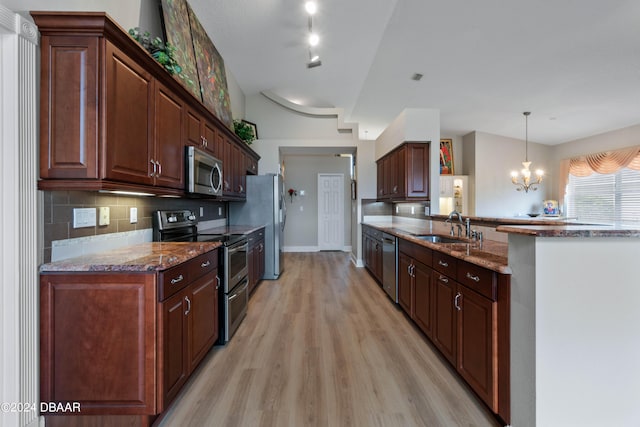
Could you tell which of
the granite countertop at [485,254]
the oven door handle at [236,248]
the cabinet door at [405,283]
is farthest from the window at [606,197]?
the oven door handle at [236,248]

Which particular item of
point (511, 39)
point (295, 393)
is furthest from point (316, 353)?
point (511, 39)

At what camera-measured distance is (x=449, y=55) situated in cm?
383

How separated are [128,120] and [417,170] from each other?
11.3ft

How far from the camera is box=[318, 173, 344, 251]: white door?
7613 mm

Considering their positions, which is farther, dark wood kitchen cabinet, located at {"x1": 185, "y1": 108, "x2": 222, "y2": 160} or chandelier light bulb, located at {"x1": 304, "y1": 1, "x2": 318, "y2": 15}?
chandelier light bulb, located at {"x1": 304, "y1": 1, "x2": 318, "y2": 15}

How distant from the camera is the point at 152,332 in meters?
1.42

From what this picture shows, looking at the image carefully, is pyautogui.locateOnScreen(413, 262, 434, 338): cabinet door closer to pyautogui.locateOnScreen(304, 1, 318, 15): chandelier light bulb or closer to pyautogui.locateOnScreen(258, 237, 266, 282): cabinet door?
pyautogui.locateOnScreen(258, 237, 266, 282): cabinet door

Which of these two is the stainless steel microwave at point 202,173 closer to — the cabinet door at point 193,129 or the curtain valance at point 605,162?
the cabinet door at point 193,129

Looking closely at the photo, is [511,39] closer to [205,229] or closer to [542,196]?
[205,229]

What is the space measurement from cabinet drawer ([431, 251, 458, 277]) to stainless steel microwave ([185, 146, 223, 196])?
2.04 m

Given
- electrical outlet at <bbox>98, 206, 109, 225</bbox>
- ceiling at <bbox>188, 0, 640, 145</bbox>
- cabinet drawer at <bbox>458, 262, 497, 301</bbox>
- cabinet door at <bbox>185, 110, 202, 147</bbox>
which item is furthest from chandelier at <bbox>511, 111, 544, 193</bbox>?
electrical outlet at <bbox>98, 206, 109, 225</bbox>

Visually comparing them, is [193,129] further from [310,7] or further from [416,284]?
[416,284]

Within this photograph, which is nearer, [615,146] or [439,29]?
[439,29]

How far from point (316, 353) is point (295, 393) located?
496 mm
